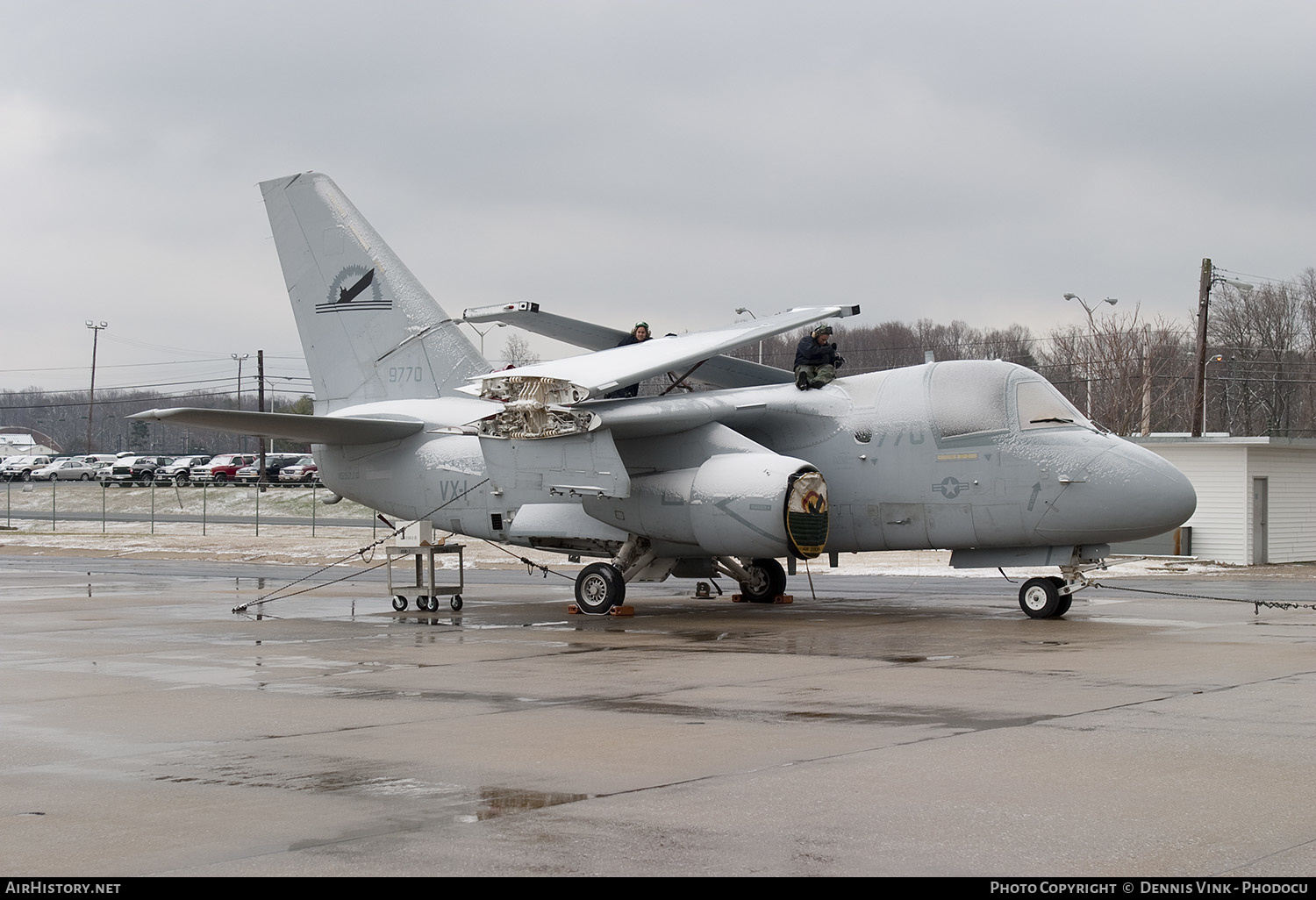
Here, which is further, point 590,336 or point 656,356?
point 590,336

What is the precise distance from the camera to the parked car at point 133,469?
82312mm

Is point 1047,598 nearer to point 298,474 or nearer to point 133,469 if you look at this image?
point 298,474

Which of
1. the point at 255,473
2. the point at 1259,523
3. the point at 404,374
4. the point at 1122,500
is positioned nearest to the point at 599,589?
Result: the point at 404,374

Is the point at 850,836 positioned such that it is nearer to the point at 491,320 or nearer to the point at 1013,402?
the point at 1013,402

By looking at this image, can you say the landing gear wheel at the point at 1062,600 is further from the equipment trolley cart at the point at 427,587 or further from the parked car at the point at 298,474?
the parked car at the point at 298,474

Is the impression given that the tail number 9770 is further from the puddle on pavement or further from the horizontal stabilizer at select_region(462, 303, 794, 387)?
the puddle on pavement

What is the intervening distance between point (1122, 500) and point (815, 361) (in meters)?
4.64

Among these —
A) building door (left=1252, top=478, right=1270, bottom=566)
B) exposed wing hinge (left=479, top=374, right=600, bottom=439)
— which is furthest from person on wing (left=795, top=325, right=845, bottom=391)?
building door (left=1252, top=478, right=1270, bottom=566)

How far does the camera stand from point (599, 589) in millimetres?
18609

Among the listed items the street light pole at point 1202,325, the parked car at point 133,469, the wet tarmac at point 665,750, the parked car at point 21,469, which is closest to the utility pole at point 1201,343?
the street light pole at point 1202,325

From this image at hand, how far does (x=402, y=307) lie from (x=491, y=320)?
8.42 ft

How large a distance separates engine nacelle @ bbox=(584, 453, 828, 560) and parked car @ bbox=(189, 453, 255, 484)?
2448 inches

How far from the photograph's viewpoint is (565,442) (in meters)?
18.4

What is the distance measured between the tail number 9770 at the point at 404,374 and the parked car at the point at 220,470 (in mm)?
57546
